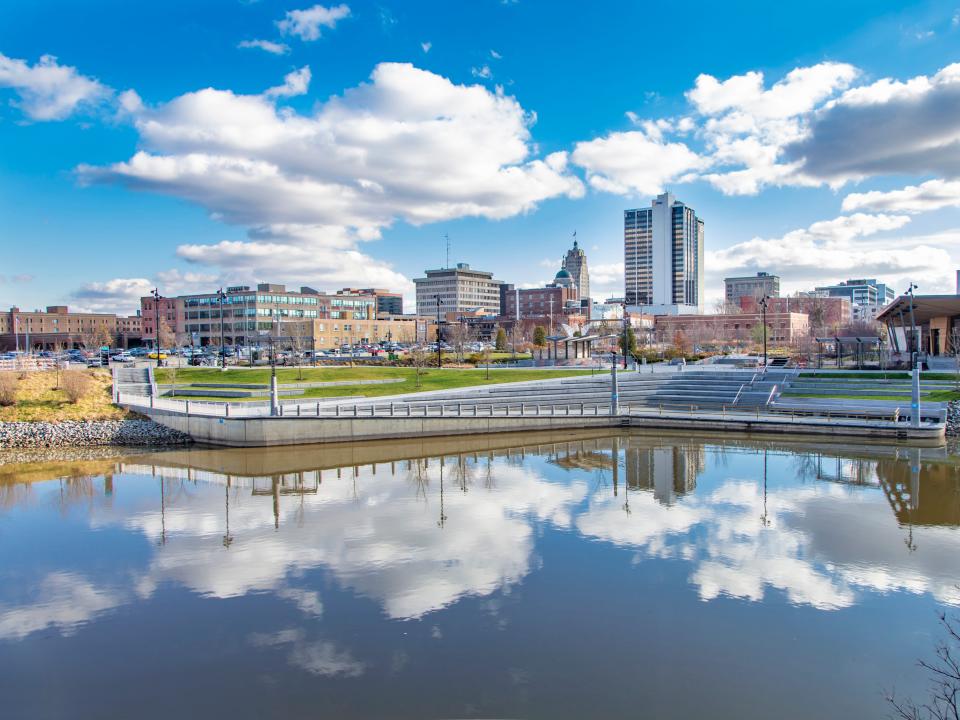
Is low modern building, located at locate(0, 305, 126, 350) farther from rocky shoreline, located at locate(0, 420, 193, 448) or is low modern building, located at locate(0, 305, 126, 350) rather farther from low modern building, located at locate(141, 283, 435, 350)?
rocky shoreline, located at locate(0, 420, 193, 448)

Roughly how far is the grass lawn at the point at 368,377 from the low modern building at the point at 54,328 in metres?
75.7

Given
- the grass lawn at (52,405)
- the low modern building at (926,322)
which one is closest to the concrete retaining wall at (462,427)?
the grass lawn at (52,405)

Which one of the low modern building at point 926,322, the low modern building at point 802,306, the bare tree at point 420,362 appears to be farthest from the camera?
the low modern building at point 802,306

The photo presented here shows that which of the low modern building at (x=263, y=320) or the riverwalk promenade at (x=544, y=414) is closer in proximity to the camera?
the riverwalk promenade at (x=544, y=414)

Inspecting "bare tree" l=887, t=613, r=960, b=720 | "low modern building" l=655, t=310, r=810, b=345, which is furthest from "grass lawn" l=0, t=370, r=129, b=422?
"low modern building" l=655, t=310, r=810, b=345

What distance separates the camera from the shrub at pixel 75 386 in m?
37.0

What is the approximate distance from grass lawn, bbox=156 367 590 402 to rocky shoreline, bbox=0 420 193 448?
15.9 feet

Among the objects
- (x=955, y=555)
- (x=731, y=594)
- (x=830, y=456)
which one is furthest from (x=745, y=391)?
(x=731, y=594)

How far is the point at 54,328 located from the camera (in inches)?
5202

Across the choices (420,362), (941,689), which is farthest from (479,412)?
(941,689)

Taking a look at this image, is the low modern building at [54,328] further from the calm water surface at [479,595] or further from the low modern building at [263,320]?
the calm water surface at [479,595]

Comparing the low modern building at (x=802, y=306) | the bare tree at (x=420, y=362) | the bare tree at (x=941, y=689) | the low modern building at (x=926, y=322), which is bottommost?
the bare tree at (x=941, y=689)

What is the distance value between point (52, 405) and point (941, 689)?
134 ft

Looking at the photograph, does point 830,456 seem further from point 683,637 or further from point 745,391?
point 683,637
